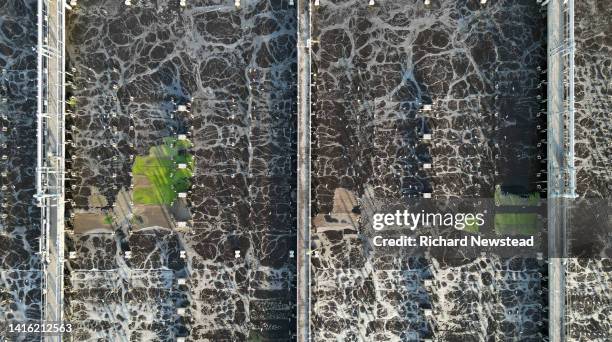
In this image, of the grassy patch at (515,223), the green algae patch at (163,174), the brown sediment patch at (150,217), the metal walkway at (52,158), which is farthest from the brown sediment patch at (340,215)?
the metal walkway at (52,158)

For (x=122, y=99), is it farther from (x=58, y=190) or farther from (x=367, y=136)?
(x=367, y=136)

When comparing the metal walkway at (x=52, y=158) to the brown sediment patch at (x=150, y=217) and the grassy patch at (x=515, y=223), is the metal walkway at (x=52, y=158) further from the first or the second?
the grassy patch at (x=515, y=223)

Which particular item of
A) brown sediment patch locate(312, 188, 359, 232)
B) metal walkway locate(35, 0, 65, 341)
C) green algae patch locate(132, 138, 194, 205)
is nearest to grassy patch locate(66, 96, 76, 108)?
metal walkway locate(35, 0, 65, 341)

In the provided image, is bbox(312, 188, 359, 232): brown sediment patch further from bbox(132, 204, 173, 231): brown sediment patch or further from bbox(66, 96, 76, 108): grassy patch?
bbox(66, 96, 76, 108): grassy patch

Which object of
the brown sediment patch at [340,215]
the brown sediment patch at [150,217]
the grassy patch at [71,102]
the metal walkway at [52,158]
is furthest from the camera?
the brown sediment patch at [340,215]

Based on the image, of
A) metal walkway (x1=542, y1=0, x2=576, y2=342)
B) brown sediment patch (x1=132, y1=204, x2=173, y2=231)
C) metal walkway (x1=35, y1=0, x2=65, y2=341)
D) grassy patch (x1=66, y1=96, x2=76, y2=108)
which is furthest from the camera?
brown sediment patch (x1=132, y1=204, x2=173, y2=231)

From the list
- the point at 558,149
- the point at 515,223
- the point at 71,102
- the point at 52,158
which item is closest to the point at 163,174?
the point at 52,158

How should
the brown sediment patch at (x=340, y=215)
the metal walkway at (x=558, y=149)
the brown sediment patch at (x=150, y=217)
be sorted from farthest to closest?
the brown sediment patch at (x=340, y=215)
the brown sediment patch at (x=150, y=217)
the metal walkway at (x=558, y=149)

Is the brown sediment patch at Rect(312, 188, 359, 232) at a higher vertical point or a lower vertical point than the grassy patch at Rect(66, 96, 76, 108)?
lower
